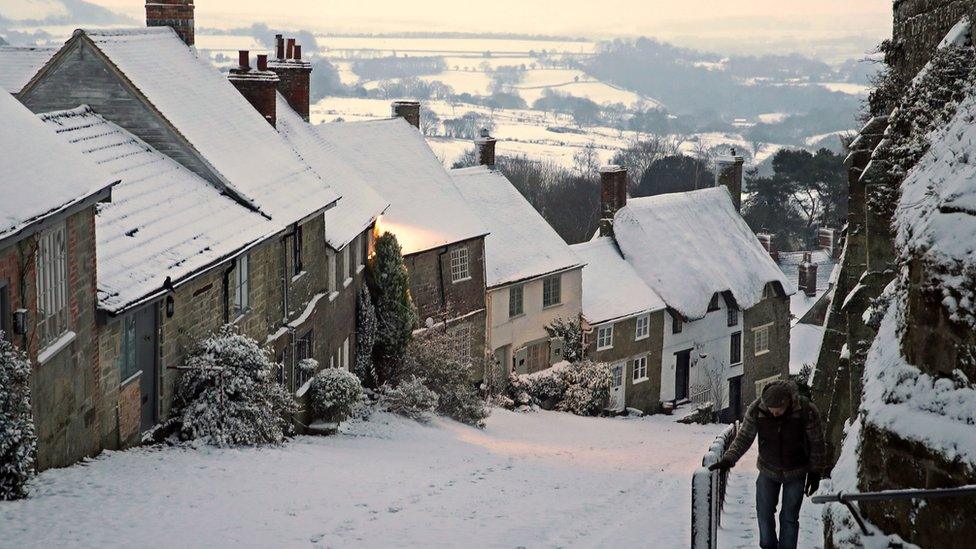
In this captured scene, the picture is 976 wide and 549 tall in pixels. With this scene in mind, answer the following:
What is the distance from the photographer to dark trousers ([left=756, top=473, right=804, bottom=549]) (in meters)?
10.8

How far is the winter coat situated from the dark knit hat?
6 cm

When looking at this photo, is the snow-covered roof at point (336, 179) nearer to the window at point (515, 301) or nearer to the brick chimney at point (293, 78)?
the brick chimney at point (293, 78)

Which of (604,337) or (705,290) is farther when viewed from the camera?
(705,290)

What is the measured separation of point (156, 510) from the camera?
12891 millimetres

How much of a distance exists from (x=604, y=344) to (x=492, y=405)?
757 cm

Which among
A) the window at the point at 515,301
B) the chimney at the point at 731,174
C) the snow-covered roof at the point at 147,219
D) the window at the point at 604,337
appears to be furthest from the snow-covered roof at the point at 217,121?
the chimney at the point at 731,174

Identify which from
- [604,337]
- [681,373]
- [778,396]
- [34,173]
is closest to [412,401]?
[34,173]

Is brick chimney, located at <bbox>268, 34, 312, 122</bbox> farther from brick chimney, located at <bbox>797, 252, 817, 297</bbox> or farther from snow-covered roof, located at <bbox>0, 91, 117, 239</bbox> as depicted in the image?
brick chimney, located at <bbox>797, 252, 817, 297</bbox>

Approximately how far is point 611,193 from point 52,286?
33.8 metres

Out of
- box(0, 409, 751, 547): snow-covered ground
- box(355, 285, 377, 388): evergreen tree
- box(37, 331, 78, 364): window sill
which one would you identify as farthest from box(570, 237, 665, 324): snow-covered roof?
box(37, 331, 78, 364): window sill

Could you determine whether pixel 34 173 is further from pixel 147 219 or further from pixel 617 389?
pixel 617 389

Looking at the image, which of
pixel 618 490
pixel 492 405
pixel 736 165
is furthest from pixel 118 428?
pixel 736 165

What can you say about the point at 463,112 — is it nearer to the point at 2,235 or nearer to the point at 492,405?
the point at 492,405

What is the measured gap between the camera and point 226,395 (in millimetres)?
18531
